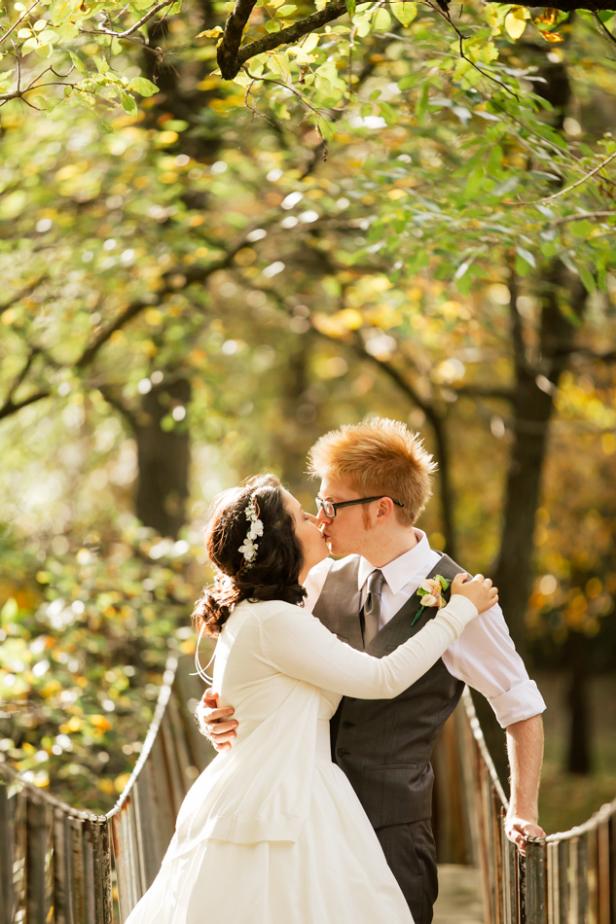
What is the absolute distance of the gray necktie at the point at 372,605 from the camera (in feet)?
9.07

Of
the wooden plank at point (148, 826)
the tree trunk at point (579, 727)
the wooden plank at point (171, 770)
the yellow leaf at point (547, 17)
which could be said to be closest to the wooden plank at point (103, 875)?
the wooden plank at point (148, 826)

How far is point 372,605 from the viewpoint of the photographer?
2779 mm

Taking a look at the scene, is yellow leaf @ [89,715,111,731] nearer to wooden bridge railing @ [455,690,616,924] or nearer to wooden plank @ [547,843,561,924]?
wooden bridge railing @ [455,690,616,924]

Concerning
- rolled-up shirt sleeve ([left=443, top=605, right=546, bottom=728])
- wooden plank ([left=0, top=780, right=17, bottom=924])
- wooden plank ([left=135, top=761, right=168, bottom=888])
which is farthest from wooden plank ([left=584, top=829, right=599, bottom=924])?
wooden plank ([left=135, top=761, right=168, bottom=888])

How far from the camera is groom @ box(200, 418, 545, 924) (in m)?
2.61

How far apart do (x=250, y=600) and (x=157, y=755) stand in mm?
1353

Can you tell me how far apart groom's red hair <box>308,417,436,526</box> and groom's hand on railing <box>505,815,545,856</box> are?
0.74m

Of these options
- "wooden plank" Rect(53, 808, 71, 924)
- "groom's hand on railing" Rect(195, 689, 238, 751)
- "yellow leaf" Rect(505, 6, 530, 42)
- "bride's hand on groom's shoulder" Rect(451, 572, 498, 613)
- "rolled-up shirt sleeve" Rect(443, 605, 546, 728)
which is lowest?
"wooden plank" Rect(53, 808, 71, 924)

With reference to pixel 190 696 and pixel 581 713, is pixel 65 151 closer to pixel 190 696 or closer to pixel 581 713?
pixel 190 696

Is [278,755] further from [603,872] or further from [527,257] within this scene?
[527,257]

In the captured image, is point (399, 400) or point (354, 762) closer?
point (354, 762)

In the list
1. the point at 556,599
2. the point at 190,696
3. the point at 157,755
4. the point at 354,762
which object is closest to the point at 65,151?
the point at 190,696

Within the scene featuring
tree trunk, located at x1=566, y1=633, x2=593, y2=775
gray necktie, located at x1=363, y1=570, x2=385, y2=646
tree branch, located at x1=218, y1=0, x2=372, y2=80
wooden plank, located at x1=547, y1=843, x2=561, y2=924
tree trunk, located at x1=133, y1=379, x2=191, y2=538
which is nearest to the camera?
wooden plank, located at x1=547, y1=843, x2=561, y2=924

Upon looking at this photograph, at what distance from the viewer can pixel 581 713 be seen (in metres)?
11.2
